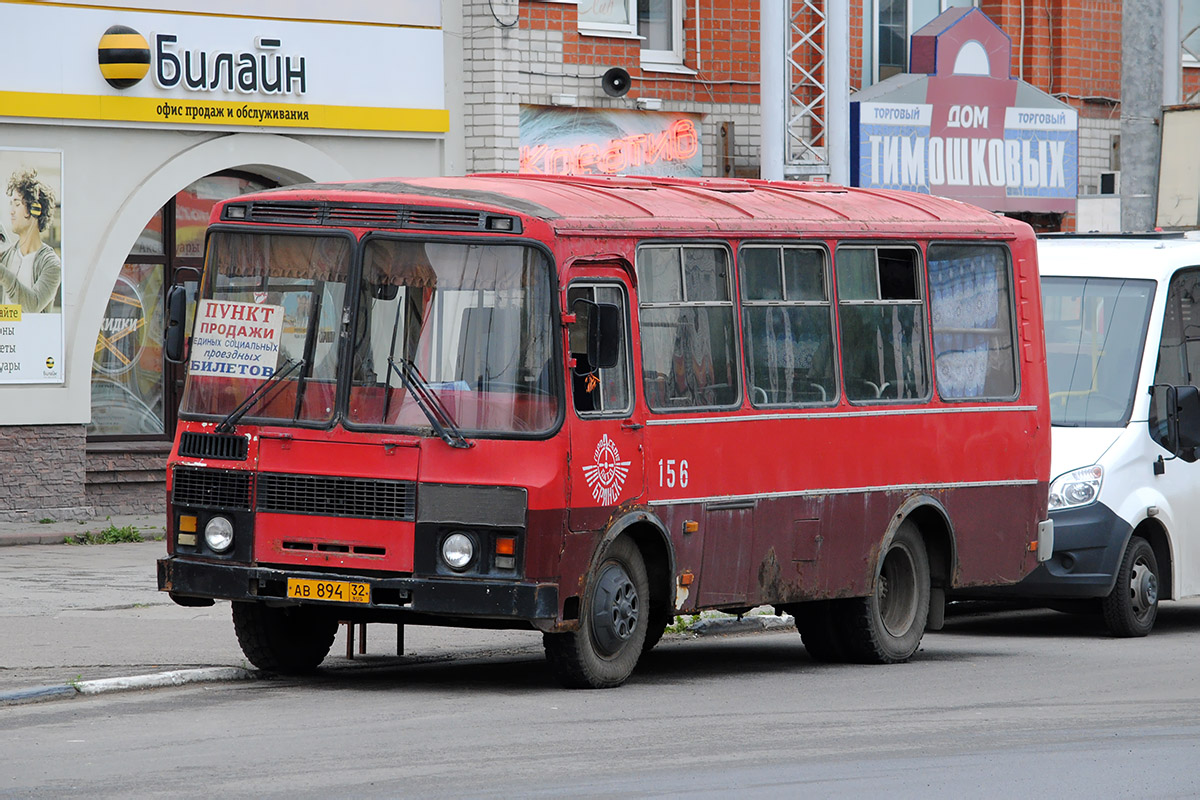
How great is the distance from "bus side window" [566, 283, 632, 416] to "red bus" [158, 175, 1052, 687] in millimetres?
19

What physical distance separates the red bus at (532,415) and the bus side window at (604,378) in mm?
19

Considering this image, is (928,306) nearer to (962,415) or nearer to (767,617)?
(962,415)

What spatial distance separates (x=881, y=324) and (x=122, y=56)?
9.21m

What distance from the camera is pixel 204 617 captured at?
1391 cm

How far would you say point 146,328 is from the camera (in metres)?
20.6

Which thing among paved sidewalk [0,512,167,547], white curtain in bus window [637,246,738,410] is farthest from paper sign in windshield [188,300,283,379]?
paved sidewalk [0,512,167,547]

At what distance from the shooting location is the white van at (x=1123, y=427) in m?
14.2

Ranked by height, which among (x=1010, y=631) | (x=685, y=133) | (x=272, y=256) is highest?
(x=685, y=133)

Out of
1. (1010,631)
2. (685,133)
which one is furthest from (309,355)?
(685,133)

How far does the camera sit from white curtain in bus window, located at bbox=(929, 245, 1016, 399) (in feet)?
42.9

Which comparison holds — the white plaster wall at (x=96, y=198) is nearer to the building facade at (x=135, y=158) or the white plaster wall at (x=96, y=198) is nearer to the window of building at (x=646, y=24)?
the building facade at (x=135, y=158)

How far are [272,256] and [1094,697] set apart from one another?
15.6 ft

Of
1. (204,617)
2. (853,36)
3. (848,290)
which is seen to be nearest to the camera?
(848,290)

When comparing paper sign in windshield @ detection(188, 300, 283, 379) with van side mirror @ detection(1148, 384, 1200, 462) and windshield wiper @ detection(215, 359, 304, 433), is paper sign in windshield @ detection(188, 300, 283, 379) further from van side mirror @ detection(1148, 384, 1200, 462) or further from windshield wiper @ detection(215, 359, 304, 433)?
van side mirror @ detection(1148, 384, 1200, 462)
